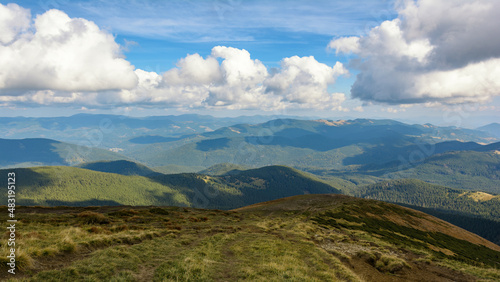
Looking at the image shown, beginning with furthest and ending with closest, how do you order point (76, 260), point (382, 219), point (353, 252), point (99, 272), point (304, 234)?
point (382, 219), point (304, 234), point (353, 252), point (76, 260), point (99, 272)

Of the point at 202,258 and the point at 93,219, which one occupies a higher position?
the point at 202,258

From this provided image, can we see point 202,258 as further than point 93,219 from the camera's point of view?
No

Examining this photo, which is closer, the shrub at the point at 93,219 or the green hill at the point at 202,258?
the green hill at the point at 202,258

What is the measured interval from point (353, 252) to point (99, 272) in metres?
29.5

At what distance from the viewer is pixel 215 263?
69.9ft

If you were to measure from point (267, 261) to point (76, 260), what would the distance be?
16517mm

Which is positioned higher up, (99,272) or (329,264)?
(99,272)

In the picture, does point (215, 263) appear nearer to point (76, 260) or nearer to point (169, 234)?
point (76, 260)

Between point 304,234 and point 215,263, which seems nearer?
point 215,263

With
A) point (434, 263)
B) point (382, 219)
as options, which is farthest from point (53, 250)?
point (382, 219)

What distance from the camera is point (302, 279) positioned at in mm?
18109

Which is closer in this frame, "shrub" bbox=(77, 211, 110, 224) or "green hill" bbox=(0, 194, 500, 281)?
"green hill" bbox=(0, 194, 500, 281)

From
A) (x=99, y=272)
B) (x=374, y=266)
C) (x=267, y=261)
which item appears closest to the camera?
(x=99, y=272)

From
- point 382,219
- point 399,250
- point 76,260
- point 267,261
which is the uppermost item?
point 76,260
